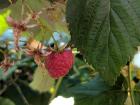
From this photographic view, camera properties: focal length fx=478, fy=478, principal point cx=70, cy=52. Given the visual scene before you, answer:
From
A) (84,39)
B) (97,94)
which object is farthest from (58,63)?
(97,94)

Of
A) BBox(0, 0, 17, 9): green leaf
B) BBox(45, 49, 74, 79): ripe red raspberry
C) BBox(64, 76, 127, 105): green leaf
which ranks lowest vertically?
BBox(64, 76, 127, 105): green leaf

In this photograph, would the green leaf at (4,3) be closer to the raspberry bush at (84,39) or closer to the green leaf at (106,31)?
the raspberry bush at (84,39)

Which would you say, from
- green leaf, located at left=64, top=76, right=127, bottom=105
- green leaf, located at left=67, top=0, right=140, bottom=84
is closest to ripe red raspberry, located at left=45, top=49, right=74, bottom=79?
green leaf, located at left=67, top=0, right=140, bottom=84

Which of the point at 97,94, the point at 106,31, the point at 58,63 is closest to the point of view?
the point at 106,31

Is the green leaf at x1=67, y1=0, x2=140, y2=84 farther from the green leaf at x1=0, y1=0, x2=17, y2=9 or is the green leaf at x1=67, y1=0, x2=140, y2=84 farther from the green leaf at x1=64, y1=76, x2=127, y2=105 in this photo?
the green leaf at x1=64, y1=76, x2=127, y2=105

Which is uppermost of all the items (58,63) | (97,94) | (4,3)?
(4,3)

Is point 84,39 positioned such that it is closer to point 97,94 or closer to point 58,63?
point 58,63
